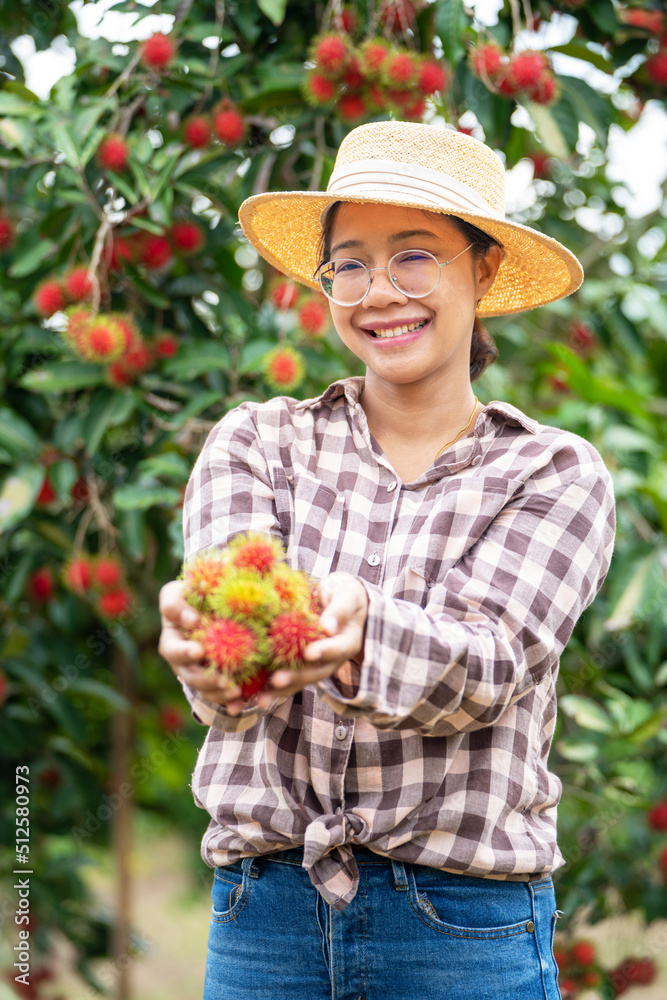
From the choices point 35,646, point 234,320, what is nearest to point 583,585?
point 234,320

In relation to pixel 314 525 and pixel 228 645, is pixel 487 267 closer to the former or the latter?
pixel 314 525

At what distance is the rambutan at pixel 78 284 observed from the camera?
177 cm

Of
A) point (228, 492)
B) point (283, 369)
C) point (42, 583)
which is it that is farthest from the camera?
point (42, 583)

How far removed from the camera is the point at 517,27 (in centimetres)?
171

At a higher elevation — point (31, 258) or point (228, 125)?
point (228, 125)

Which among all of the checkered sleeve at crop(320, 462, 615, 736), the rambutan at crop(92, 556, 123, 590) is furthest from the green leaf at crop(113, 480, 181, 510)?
the checkered sleeve at crop(320, 462, 615, 736)

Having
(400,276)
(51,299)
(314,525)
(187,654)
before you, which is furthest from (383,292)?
(51,299)

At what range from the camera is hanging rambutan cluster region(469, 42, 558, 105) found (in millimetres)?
1751

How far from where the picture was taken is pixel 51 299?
1.80m

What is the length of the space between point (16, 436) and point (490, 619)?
127 centimetres

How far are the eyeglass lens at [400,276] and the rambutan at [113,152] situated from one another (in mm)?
837

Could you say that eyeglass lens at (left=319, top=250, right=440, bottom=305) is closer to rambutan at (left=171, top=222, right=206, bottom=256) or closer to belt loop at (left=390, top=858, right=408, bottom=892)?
belt loop at (left=390, top=858, right=408, bottom=892)

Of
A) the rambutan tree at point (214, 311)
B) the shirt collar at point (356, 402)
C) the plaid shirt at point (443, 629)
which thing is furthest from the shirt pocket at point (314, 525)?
the rambutan tree at point (214, 311)

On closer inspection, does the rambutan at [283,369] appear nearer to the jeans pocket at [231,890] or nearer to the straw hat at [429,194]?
the straw hat at [429,194]
